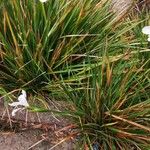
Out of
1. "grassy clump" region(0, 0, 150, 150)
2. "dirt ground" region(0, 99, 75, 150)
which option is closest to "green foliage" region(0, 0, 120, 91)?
"grassy clump" region(0, 0, 150, 150)

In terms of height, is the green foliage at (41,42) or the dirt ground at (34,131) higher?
the green foliage at (41,42)

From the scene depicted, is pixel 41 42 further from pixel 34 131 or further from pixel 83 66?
pixel 34 131

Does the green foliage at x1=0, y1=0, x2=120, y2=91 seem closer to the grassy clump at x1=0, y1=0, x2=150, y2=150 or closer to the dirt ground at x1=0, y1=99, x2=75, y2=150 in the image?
the grassy clump at x1=0, y1=0, x2=150, y2=150

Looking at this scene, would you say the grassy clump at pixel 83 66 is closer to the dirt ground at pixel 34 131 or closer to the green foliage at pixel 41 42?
the green foliage at pixel 41 42

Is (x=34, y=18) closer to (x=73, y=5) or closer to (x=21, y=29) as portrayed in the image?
(x=21, y=29)

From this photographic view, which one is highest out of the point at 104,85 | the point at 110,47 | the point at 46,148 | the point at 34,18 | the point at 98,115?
the point at 34,18

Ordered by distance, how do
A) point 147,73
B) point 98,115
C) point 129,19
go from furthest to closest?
point 129,19 → point 147,73 → point 98,115

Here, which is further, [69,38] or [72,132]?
[69,38]

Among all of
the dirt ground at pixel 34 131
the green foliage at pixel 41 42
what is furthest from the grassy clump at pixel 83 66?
the dirt ground at pixel 34 131

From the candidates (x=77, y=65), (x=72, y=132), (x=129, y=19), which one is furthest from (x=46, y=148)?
(x=129, y=19)
